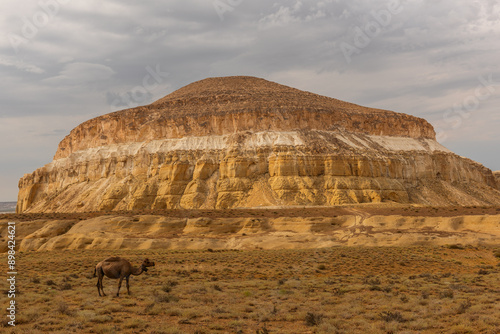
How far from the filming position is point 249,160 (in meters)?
66.9

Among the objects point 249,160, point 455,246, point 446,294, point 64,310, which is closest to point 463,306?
point 446,294

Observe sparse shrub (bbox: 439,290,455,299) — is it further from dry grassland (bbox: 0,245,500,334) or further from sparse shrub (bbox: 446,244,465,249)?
sparse shrub (bbox: 446,244,465,249)

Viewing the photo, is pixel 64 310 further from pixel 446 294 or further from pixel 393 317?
pixel 446 294

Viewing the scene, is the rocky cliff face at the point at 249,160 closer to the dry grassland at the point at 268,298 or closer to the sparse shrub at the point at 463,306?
the dry grassland at the point at 268,298

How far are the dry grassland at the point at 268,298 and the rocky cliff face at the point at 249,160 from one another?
34.3 metres

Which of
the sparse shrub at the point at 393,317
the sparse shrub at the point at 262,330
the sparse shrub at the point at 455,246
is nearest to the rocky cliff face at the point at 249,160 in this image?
the sparse shrub at the point at 455,246

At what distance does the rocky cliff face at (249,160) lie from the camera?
64.6 m

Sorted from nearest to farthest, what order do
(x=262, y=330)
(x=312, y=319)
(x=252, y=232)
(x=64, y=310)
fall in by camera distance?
(x=262, y=330), (x=312, y=319), (x=64, y=310), (x=252, y=232)

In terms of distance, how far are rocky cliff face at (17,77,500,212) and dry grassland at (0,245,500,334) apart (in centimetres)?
3434

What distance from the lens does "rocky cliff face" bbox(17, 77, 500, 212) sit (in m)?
64.6

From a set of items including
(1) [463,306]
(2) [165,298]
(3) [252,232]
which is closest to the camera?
(1) [463,306]

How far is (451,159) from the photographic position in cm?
8088

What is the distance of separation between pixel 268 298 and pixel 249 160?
50759 mm

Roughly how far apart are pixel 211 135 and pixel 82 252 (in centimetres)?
4161
